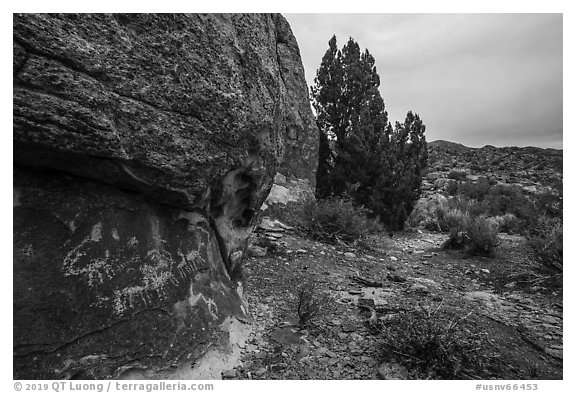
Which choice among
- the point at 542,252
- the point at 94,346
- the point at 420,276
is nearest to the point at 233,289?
the point at 94,346

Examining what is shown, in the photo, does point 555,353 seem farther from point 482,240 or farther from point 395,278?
point 482,240

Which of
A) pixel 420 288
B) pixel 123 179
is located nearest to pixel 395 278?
pixel 420 288

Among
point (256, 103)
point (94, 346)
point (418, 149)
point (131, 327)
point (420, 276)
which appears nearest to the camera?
point (94, 346)

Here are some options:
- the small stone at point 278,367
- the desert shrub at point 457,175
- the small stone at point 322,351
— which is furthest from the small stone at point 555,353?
the desert shrub at point 457,175

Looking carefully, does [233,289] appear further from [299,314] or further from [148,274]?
[148,274]

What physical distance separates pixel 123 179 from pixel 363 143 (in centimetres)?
871

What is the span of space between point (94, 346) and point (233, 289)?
4.96 ft

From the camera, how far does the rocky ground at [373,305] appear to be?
305cm

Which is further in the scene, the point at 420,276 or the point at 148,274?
the point at 420,276

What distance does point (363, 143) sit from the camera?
10.5 m

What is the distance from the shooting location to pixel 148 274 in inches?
109

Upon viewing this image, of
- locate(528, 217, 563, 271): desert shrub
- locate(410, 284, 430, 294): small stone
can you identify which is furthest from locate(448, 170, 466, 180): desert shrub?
locate(410, 284, 430, 294): small stone

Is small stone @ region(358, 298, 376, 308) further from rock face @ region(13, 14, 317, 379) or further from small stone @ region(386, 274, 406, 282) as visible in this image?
rock face @ region(13, 14, 317, 379)

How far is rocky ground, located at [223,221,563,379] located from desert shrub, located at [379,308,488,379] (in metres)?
0.06
